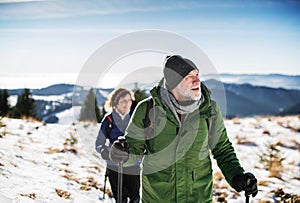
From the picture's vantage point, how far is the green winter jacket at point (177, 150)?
195 cm

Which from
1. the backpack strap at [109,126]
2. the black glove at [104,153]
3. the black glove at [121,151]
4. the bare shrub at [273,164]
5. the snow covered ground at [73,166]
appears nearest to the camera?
the black glove at [121,151]

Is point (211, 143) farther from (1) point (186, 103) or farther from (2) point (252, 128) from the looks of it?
(2) point (252, 128)

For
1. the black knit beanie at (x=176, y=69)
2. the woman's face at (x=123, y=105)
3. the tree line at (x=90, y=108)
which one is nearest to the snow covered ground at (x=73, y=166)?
the tree line at (x=90, y=108)

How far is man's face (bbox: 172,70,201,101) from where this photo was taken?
1950 mm

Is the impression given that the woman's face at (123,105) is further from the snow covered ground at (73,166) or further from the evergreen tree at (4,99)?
the evergreen tree at (4,99)

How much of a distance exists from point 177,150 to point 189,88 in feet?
1.22

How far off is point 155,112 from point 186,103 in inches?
7.6

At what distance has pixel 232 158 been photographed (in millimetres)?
2084

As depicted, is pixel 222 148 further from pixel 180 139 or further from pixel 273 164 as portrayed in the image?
pixel 273 164

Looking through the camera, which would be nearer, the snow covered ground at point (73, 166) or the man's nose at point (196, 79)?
the man's nose at point (196, 79)

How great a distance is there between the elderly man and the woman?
1.74 metres

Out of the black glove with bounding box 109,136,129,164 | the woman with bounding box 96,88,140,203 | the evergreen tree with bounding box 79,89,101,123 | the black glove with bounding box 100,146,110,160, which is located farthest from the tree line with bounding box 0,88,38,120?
the black glove with bounding box 109,136,129,164

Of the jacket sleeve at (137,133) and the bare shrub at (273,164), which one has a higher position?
the jacket sleeve at (137,133)

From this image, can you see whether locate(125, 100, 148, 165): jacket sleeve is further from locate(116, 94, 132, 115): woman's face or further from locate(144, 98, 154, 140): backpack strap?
locate(116, 94, 132, 115): woman's face
